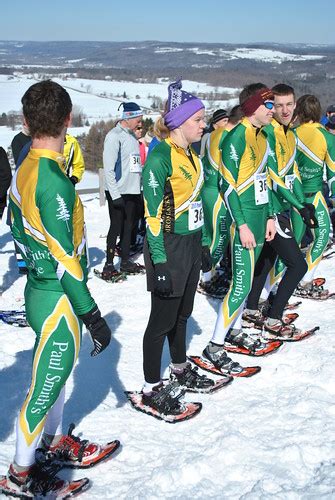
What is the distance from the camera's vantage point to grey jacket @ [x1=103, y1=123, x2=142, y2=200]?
22.2 ft

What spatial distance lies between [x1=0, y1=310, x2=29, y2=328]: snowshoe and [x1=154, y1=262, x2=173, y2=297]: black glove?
2442 millimetres

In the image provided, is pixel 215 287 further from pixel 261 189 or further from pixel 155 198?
pixel 155 198

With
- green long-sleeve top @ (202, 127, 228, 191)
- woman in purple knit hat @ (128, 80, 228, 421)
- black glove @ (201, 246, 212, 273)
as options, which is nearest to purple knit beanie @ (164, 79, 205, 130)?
woman in purple knit hat @ (128, 80, 228, 421)

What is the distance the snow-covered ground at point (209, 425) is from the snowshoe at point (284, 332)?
0.09 meters

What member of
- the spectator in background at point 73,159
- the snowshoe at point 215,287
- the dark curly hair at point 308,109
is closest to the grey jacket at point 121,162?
the spectator in background at point 73,159

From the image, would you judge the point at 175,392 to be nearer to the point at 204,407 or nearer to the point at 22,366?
the point at 204,407

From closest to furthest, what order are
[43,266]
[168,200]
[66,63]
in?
[43,266], [168,200], [66,63]

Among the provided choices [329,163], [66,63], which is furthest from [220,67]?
[329,163]

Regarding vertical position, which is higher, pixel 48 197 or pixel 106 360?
pixel 48 197

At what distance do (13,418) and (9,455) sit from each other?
548mm

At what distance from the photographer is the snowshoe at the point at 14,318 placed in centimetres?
548

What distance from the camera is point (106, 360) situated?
15.6 ft

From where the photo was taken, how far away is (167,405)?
A: 3.78m

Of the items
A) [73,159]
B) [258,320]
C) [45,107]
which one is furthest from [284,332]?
[45,107]
